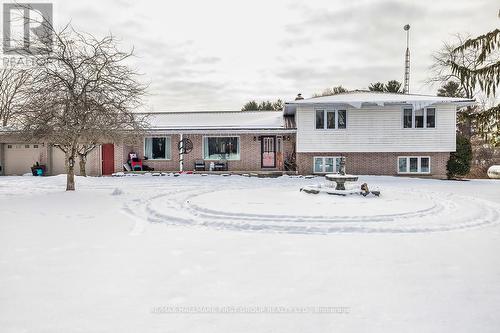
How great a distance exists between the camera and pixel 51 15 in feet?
51.3

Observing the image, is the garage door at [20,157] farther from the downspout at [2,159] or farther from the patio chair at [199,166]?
the patio chair at [199,166]

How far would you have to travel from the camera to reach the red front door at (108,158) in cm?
2538

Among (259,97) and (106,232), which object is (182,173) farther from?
(259,97)

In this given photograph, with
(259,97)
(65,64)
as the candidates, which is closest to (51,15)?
(65,64)

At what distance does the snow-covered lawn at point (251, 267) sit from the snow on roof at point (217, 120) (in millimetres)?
13173

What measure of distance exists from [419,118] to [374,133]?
9.21ft

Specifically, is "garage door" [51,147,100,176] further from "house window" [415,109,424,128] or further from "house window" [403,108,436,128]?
"house window" [415,109,424,128]

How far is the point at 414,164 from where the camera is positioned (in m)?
22.7

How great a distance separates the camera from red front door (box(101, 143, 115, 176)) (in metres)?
25.4

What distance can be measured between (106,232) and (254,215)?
12.2 ft

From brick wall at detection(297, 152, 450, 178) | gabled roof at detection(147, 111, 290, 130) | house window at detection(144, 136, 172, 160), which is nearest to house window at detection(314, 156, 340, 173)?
brick wall at detection(297, 152, 450, 178)

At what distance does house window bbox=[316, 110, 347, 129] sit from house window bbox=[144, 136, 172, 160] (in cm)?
990

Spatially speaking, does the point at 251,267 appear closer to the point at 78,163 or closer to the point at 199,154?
the point at 199,154

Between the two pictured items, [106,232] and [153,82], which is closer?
[106,232]
